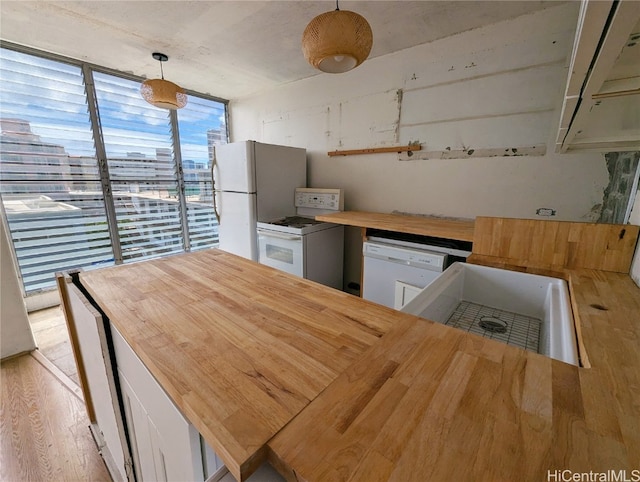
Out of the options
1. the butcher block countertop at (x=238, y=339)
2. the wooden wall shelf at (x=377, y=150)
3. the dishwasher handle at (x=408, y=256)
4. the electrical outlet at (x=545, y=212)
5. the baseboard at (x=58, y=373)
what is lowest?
the baseboard at (x=58, y=373)

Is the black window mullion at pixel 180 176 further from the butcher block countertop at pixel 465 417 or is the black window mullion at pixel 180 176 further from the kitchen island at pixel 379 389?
the butcher block countertop at pixel 465 417

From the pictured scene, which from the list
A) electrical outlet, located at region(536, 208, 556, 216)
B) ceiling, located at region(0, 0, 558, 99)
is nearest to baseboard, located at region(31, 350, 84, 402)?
ceiling, located at region(0, 0, 558, 99)

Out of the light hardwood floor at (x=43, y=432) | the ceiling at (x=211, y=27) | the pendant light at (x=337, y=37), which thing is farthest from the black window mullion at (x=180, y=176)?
the pendant light at (x=337, y=37)

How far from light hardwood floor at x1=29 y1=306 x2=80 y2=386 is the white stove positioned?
5.51 feet

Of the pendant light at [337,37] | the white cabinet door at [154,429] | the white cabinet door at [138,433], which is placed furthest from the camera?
the pendant light at [337,37]

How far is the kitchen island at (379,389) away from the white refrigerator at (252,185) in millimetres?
2046

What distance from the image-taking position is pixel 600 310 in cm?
84

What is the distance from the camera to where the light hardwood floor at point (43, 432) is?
130 cm

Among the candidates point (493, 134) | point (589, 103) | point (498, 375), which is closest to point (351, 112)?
point (493, 134)

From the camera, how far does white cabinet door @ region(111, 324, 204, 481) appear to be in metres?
0.58

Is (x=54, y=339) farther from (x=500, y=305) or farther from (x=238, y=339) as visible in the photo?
(x=500, y=305)

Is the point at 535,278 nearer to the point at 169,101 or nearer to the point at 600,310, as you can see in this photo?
the point at 600,310

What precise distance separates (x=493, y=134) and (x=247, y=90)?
2968mm

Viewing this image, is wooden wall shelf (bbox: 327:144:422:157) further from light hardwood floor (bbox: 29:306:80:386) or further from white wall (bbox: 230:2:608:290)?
light hardwood floor (bbox: 29:306:80:386)
